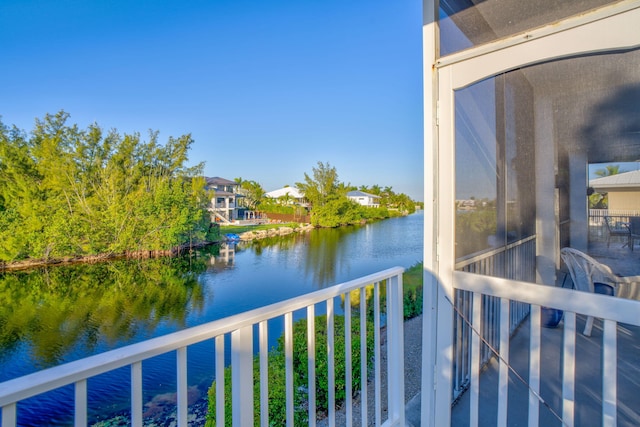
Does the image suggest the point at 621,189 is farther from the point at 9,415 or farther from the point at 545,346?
the point at 9,415

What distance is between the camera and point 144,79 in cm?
1722

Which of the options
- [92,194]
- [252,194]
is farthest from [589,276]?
[252,194]

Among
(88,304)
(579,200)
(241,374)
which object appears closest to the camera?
(241,374)

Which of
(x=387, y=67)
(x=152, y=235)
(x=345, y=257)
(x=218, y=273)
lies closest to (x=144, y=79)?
(x=152, y=235)

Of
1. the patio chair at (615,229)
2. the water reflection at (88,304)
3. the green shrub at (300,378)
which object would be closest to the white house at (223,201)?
the water reflection at (88,304)

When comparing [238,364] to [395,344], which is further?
[395,344]

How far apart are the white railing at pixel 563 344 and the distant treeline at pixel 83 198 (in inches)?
798

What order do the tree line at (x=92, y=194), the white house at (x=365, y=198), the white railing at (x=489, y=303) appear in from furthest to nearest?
1. the white house at (x=365, y=198)
2. the tree line at (x=92, y=194)
3. the white railing at (x=489, y=303)

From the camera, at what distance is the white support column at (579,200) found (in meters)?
1.27

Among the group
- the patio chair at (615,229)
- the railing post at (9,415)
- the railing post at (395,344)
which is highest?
the patio chair at (615,229)

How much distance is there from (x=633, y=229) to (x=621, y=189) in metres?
0.15

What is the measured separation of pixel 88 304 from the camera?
12453mm

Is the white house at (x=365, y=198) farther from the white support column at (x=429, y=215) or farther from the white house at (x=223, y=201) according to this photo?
the white support column at (x=429, y=215)

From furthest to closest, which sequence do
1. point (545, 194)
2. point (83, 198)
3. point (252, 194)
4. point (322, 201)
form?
point (252, 194) → point (322, 201) → point (83, 198) → point (545, 194)
